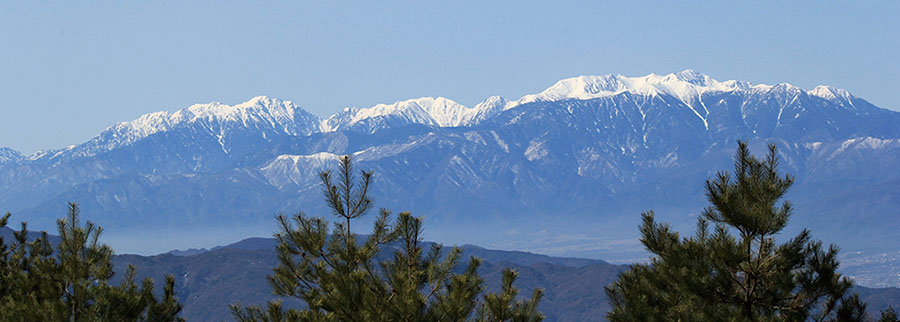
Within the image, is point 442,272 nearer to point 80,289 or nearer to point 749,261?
point 749,261

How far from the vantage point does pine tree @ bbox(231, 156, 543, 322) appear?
2308cm

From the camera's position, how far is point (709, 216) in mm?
26000

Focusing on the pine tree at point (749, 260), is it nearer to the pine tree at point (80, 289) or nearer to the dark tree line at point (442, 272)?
Answer: the dark tree line at point (442, 272)

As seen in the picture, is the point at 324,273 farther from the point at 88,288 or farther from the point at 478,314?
the point at 88,288

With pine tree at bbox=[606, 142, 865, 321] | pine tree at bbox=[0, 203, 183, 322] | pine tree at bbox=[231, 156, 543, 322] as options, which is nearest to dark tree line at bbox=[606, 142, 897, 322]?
pine tree at bbox=[606, 142, 865, 321]

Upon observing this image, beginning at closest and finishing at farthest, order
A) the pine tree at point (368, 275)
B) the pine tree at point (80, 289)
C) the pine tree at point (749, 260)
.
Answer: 1. the pine tree at point (368, 275)
2. the pine tree at point (749, 260)
3. the pine tree at point (80, 289)

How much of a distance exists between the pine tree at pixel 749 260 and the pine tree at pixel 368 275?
14.0 feet

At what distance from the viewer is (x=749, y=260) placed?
998 inches

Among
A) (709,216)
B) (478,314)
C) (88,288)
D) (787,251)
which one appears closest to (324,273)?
(478,314)

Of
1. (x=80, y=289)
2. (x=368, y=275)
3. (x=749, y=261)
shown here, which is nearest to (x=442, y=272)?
(x=368, y=275)

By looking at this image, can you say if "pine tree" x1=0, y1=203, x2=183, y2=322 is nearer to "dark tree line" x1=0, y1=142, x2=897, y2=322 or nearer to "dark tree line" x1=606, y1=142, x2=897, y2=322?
"dark tree line" x1=0, y1=142, x2=897, y2=322

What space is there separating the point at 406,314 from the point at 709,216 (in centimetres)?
804

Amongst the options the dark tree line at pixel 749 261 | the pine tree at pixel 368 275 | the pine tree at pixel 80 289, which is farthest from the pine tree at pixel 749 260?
the pine tree at pixel 80 289

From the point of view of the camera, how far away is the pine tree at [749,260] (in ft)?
82.7
